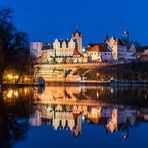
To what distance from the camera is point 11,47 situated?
49375 millimetres

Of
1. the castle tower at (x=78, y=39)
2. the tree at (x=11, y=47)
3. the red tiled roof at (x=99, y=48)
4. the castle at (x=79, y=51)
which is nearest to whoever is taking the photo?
the tree at (x=11, y=47)

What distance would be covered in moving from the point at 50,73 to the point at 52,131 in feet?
388

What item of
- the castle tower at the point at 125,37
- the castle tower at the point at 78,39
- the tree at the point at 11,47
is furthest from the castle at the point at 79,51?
the tree at the point at 11,47

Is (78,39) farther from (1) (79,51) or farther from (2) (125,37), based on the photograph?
(2) (125,37)

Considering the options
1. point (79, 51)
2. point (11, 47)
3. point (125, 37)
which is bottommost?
point (11, 47)

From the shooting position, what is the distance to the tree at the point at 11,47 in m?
45.1

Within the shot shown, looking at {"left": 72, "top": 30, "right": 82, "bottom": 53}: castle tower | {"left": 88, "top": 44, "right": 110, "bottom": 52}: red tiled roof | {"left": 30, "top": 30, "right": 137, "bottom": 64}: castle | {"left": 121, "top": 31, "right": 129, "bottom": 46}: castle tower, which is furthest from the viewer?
{"left": 121, "top": 31, "right": 129, "bottom": 46}: castle tower

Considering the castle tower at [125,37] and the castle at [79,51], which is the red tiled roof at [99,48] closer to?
the castle at [79,51]

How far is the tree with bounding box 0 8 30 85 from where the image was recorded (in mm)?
45094

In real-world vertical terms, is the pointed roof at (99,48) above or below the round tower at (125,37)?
below

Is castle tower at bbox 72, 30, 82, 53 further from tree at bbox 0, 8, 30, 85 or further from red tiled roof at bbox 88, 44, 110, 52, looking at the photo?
tree at bbox 0, 8, 30, 85

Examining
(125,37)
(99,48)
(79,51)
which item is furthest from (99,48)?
(125,37)

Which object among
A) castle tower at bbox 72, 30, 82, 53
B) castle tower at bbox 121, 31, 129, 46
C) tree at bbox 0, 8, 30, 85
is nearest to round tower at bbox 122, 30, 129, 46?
castle tower at bbox 121, 31, 129, 46

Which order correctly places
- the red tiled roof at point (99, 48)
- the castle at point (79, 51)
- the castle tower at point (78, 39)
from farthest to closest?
the castle tower at point (78, 39), the castle at point (79, 51), the red tiled roof at point (99, 48)
